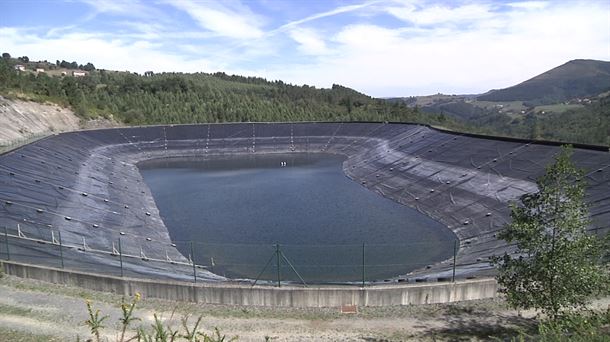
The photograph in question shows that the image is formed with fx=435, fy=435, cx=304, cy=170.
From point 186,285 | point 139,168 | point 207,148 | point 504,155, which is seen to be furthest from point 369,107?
point 186,285

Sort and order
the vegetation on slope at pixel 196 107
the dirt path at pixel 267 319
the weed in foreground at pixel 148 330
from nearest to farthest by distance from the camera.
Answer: the weed in foreground at pixel 148 330 → the dirt path at pixel 267 319 → the vegetation on slope at pixel 196 107

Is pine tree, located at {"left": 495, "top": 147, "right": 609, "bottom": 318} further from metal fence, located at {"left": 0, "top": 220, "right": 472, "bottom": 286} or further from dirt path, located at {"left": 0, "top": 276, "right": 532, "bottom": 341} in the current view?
metal fence, located at {"left": 0, "top": 220, "right": 472, "bottom": 286}

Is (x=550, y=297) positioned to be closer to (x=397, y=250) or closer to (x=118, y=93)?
(x=397, y=250)

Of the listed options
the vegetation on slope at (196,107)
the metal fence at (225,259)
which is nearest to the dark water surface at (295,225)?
the metal fence at (225,259)

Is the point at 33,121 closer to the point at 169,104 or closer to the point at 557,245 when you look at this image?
the point at 169,104

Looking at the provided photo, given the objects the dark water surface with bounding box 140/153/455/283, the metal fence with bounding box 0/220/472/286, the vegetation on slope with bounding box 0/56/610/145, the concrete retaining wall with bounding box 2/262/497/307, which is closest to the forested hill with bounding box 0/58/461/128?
the vegetation on slope with bounding box 0/56/610/145

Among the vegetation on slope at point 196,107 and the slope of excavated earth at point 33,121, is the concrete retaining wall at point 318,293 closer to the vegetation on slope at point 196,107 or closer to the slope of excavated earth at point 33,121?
the slope of excavated earth at point 33,121

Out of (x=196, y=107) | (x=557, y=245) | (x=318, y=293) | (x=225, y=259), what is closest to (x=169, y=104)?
(x=196, y=107)
